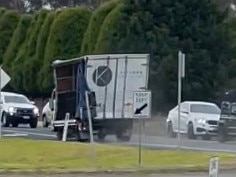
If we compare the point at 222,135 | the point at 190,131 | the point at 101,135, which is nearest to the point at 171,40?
the point at 190,131

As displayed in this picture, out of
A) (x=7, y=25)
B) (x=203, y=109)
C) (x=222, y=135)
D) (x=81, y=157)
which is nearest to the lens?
(x=81, y=157)

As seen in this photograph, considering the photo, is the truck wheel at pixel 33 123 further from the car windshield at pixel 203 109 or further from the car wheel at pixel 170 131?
the car windshield at pixel 203 109

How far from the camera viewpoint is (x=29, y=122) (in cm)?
5534

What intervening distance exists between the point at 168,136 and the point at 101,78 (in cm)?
982

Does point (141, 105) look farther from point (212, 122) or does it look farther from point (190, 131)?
point (190, 131)

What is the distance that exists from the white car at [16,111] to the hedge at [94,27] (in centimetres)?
1073

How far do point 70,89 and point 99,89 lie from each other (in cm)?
132

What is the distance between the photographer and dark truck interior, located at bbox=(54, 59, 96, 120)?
38562mm

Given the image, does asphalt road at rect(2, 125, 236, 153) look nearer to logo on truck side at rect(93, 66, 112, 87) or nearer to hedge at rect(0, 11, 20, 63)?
logo on truck side at rect(93, 66, 112, 87)

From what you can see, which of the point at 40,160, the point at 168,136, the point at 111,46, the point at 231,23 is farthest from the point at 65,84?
the point at 231,23

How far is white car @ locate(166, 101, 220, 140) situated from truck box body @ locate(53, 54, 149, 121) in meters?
5.97

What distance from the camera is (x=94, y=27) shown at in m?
65.8

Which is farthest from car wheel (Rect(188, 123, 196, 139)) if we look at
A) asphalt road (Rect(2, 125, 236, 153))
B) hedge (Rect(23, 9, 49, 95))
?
hedge (Rect(23, 9, 49, 95))

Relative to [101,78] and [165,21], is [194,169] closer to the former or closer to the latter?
[101,78]
